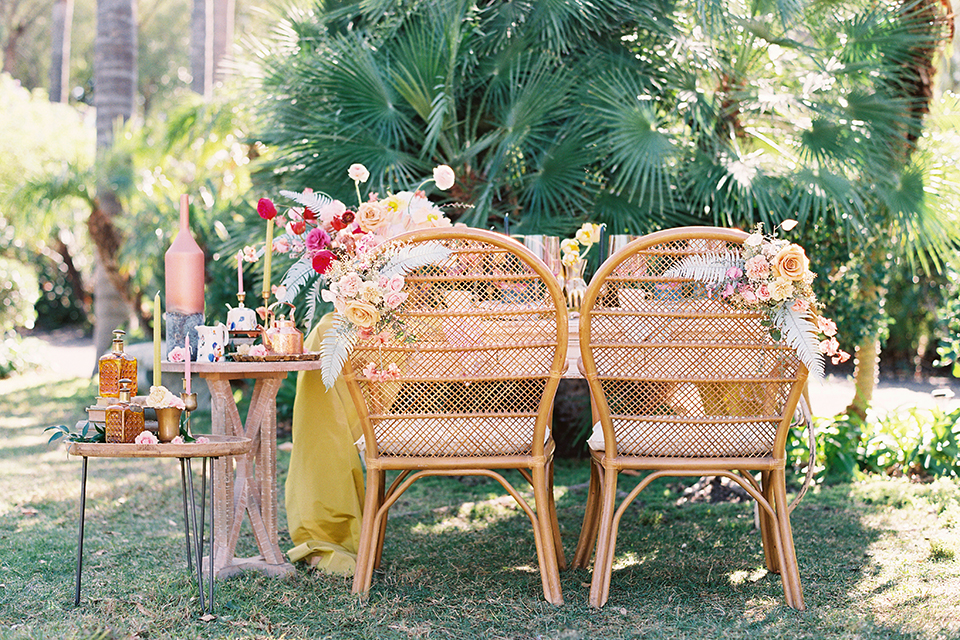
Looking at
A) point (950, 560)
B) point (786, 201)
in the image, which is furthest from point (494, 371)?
point (786, 201)

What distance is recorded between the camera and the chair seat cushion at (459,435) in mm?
2293

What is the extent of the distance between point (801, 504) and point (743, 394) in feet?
4.87

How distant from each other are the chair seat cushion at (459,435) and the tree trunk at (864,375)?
2.58 metres

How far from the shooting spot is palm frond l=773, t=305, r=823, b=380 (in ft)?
6.68

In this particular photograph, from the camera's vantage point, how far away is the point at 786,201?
12.8 feet

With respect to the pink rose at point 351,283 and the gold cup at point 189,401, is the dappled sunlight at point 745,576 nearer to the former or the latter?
the pink rose at point 351,283

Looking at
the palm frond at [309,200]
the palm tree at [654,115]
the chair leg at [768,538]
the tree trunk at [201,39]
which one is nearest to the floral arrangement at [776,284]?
the chair leg at [768,538]

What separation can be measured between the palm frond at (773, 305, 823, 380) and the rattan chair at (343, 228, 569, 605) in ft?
1.83

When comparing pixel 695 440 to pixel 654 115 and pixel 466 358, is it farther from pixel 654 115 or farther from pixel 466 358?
pixel 654 115

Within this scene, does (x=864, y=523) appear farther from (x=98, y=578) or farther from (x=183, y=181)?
(x=183, y=181)

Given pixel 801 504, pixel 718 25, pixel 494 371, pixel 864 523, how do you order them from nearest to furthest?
pixel 494 371 < pixel 864 523 < pixel 801 504 < pixel 718 25

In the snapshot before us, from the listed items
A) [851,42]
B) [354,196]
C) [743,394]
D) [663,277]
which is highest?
[851,42]

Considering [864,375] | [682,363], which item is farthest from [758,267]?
[864,375]

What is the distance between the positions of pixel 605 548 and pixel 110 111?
6.86m
